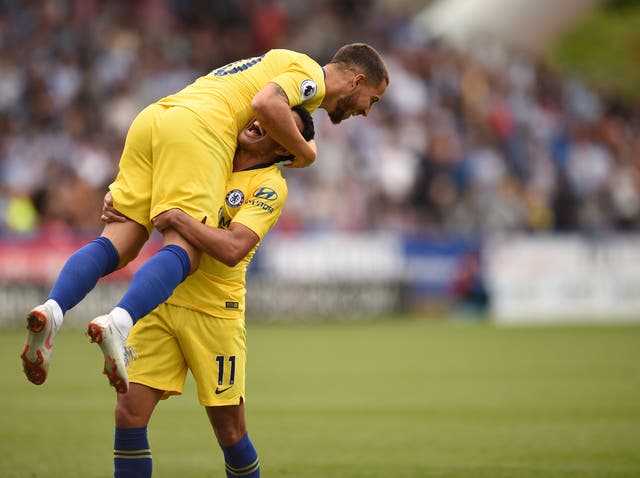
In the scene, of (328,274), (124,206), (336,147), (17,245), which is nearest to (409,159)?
(336,147)

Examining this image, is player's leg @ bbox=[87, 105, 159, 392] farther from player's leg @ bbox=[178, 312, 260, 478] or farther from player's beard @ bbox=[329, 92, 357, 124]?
player's beard @ bbox=[329, 92, 357, 124]

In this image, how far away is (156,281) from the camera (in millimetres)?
5191

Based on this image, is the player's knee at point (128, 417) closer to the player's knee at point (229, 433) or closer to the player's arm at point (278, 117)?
the player's knee at point (229, 433)

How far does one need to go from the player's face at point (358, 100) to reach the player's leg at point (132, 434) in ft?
5.74

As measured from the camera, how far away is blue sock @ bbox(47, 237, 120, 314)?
5285 mm

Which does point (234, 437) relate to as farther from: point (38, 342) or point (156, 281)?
point (38, 342)

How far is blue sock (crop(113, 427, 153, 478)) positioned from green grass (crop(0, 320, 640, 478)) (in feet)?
5.16

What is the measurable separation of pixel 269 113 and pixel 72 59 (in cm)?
1571

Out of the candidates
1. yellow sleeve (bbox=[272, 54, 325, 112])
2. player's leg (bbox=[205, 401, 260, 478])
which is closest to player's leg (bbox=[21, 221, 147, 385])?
player's leg (bbox=[205, 401, 260, 478])

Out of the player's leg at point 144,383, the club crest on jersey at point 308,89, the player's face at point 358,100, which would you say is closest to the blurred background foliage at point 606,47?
the player's face at point 358,100

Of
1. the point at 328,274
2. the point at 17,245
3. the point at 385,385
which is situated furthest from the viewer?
the point at 328,274

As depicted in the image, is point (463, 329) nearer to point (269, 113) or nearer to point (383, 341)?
point (383, 341)

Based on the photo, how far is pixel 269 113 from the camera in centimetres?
545

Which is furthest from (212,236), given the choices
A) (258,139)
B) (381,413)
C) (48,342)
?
(381,413)
